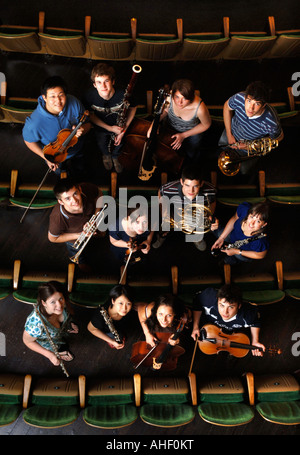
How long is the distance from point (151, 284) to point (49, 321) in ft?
2.15

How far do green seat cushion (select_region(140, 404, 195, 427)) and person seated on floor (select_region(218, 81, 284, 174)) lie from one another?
1.47 meters

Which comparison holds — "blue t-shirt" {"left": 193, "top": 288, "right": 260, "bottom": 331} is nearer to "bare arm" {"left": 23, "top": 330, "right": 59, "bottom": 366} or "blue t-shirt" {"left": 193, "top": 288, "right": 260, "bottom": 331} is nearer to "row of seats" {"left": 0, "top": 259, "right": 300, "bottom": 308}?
"row of seats" {"left": 0, "top": 259, "right": 300, "bottom": 308}

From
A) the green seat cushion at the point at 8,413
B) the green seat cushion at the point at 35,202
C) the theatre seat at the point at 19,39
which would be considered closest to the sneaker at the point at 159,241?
the green seat cushion at the point at 35,202

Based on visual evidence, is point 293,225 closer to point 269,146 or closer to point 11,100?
point 269,146

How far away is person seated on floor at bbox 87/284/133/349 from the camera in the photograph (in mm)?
1839

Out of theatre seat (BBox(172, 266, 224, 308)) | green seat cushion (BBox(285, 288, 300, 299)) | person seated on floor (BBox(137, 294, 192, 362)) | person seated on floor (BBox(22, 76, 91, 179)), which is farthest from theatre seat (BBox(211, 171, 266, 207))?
person seated on floor (BBox(22, 76, 91, 179))

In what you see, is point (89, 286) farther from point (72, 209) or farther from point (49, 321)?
point (72, 209)

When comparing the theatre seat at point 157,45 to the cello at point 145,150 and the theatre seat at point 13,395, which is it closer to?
the cello at point 145,150

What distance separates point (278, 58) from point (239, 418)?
2.64m

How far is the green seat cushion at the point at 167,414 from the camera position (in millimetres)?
2004

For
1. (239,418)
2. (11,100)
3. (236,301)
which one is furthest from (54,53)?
(239,418)

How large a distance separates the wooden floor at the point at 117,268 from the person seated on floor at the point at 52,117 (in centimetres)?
60

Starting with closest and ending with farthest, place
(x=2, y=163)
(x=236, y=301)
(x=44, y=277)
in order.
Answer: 1. (x=236, y=301)
2. (x=44, y=277)
3. (x=2, y=163)

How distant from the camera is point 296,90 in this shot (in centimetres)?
294
